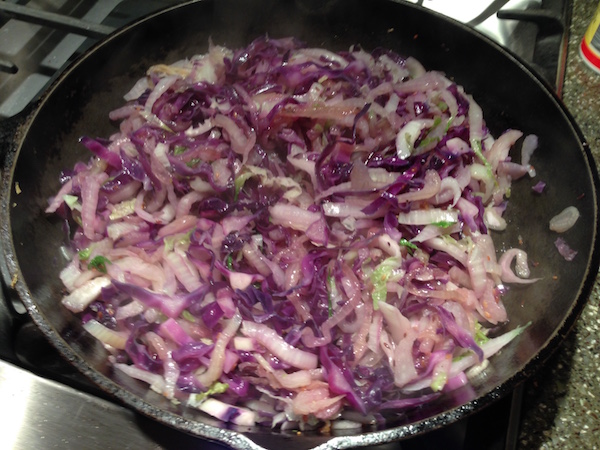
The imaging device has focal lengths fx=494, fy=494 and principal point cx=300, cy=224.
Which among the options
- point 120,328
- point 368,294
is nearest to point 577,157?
point 368,294

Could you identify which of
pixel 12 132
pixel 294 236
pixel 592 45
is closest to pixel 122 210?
pixel 12 132

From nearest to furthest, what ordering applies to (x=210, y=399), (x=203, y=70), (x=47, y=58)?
(x=210, y=399), (x=203, y=70), (x=47, y=58)

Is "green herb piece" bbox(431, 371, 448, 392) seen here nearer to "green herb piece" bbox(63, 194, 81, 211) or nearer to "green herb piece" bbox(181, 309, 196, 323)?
"green herb piece" bbox(181, 309, 196, 323)

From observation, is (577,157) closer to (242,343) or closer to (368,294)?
(368,294)

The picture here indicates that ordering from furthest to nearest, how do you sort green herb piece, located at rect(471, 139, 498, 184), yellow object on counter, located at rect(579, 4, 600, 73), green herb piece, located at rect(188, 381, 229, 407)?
yellow object on counter, located at rect(579, 4, 600, 73) → green herb piece, located at rect(471, 139, 498, 184) → green herb piece, located at rect(188, 381, 229, 407)

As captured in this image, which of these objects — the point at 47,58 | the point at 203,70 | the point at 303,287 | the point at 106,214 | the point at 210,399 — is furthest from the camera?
the point at 47,58

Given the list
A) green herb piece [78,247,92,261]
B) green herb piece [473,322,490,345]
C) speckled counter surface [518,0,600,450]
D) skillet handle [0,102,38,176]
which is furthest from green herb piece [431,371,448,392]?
skillet handle [0,102,38,176]

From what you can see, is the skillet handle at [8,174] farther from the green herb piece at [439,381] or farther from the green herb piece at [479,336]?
the green herb piece at [479,336]

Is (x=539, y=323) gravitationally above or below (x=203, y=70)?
below
